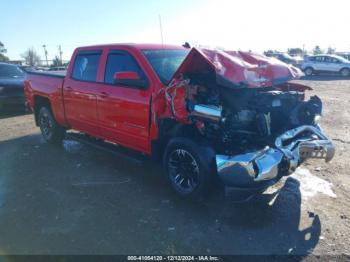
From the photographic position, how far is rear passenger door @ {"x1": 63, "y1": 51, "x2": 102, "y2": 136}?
565 centimetres

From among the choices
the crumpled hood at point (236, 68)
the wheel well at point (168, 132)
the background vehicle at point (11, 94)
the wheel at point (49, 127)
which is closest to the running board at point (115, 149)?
the wheel well at point (168, 132)

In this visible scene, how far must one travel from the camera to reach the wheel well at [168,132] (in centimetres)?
434

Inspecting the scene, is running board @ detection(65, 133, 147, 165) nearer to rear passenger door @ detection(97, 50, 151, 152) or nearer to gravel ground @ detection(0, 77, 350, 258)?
rear passenger door @ detection(97, 50, 151, 152)

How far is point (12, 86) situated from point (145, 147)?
7.67m

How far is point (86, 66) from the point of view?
5934 millimetres

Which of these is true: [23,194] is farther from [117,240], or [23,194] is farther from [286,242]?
[286,242]

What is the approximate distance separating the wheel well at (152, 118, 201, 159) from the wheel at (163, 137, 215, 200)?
0.12m

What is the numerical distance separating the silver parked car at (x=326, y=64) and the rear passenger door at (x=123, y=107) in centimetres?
2455

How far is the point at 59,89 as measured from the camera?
652 centimetres

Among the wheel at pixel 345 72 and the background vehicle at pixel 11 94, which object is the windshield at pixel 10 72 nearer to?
the background vehicle at pixel 11 94

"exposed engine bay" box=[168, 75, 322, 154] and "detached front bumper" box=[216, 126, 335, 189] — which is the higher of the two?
"exposed engine bay" box=[168, 75, 322, 154]

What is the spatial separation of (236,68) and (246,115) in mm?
574

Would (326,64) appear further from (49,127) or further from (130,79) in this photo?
(130,79)

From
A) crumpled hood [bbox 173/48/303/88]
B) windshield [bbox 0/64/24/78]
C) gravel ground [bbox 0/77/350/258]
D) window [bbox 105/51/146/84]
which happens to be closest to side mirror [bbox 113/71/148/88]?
window [bbox 105/51/146/84]
